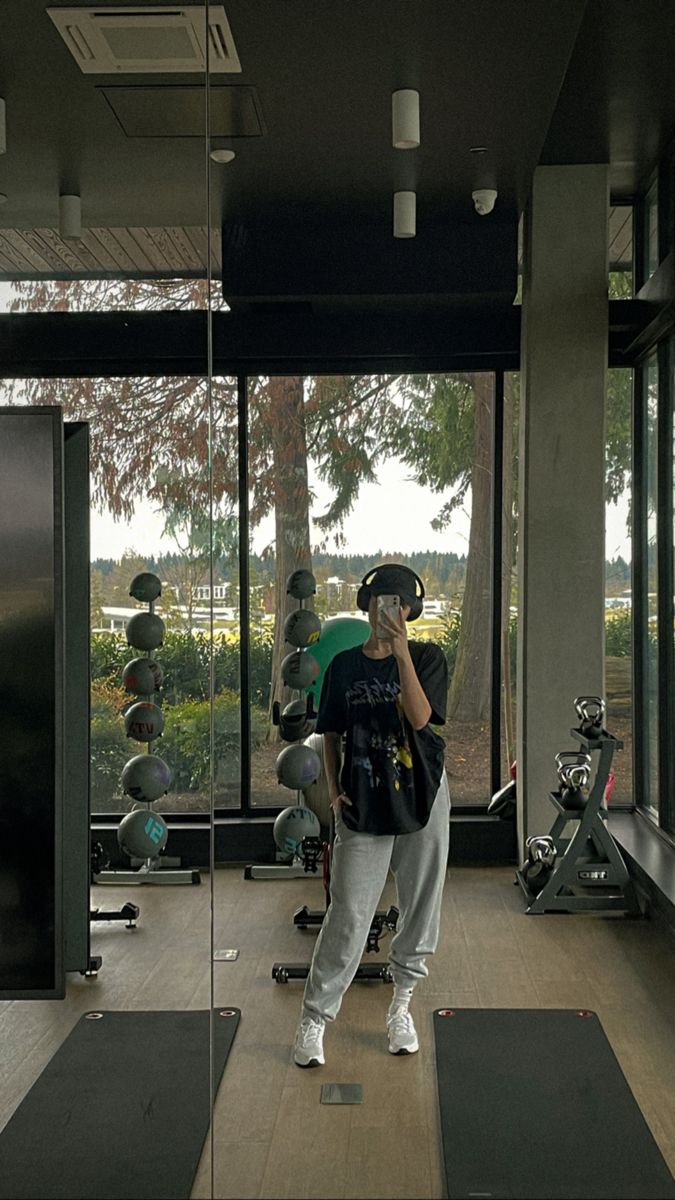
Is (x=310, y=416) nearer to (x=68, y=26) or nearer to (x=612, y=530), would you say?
(x=612, y=530)

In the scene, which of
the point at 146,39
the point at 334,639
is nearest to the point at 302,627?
the point at 334,639

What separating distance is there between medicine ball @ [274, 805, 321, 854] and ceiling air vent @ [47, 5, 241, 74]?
1.69m

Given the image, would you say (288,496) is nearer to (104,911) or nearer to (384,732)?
(384,732)

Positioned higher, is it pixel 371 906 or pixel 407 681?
pixel 407 681

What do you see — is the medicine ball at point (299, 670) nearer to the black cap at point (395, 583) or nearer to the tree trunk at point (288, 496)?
the tree trunk at point (288, 496)

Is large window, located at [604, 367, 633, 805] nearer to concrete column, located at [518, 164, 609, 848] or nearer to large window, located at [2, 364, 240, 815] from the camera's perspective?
concrete column, located at [518, 164, 609, 848]

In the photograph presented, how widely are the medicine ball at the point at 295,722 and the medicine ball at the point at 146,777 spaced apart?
0.90ft

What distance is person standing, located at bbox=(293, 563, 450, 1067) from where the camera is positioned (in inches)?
88.2

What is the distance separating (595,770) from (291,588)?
825 mm

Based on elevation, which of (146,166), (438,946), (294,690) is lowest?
(438,946)

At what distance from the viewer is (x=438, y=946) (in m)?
2.49

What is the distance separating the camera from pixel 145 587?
7.22ft

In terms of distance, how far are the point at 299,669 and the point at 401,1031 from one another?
2.95ft

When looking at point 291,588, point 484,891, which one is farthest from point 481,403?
point 484,891
